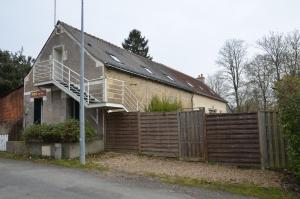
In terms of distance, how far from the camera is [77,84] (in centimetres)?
1809

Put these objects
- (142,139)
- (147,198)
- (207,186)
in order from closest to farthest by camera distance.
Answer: (147,198) → (207,186) → (142,139)

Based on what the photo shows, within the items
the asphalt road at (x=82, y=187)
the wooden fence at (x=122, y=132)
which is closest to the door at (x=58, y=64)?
the wooden fence at (x=122, y=132)

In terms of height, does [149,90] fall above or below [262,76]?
below

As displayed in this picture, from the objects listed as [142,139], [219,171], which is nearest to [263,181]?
[219,171]

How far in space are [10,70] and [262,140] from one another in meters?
22.9

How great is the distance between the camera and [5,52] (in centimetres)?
2831

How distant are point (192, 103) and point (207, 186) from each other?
726 inches

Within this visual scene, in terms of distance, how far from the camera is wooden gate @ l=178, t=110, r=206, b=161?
13195mm

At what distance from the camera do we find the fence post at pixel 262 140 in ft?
37.8

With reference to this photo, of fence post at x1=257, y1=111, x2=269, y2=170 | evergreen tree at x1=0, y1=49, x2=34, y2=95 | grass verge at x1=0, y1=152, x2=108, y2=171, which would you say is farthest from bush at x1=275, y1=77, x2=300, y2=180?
evergreen tree at x1=0, y1=49, x2=34, y2=95

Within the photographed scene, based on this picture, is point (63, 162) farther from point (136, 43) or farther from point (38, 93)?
point (136, 43)

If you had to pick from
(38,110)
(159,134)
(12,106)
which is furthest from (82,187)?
(12,106)

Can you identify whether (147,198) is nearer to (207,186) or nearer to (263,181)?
(207,186)

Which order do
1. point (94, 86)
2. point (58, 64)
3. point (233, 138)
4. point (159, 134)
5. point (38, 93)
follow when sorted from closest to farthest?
1. point (233, 138)
2. point (159, 134)
3. point (94, 86)
4. point (58, 64)
5. point (38, 93)
